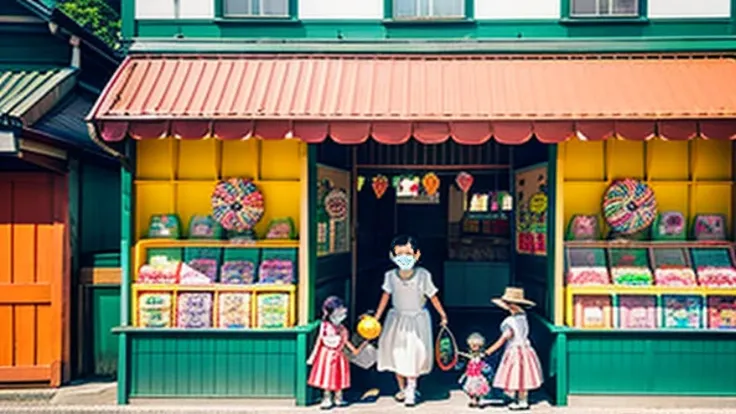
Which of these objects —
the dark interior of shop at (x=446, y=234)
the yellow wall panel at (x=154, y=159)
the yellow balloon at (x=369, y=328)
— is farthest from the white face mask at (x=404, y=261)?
the yellow wall panel at (x=154, y=159)

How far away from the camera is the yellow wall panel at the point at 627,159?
8.12 meters

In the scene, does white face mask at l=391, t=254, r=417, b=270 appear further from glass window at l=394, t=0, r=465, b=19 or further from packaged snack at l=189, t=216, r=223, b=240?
glass window at l=394, t=0, r=465, b=19

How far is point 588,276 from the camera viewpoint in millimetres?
7906

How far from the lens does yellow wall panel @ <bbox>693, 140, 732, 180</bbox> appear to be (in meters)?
8.10

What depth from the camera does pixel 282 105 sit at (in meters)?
7.46

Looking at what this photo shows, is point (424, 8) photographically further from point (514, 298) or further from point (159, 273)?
point (159, 273)

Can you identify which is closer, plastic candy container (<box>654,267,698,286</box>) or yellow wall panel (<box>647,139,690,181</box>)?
plastic candy container (<box>654,267,698,286</box>)

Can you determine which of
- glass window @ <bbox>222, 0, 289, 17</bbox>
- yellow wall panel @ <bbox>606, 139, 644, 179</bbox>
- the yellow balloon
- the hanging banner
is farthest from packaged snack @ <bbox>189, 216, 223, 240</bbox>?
yellow wall panel @ <bbox>606, 139, 644, 179</bbox>

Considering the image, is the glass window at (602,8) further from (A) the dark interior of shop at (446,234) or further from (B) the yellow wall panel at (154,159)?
(B) the yellow wall panel at (154,159)

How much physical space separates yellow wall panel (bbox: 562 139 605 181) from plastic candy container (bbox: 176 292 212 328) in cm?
459

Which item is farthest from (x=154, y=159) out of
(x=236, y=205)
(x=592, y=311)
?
(x=592, y=311)

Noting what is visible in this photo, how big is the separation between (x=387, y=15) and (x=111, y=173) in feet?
15.4

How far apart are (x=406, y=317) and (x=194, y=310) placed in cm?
249

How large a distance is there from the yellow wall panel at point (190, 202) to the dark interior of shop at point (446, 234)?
1510 mm
